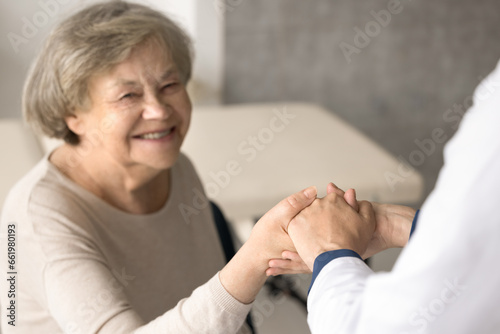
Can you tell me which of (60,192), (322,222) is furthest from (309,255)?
(60,192)

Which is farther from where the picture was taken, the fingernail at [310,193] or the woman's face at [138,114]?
the woman's face at [138,114]

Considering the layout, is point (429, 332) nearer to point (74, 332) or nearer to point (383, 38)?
point (74, 332)

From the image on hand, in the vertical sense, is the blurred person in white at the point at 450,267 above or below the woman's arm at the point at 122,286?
above

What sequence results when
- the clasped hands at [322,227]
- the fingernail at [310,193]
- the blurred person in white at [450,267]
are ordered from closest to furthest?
the blurred person in white at [450,267] < the clasped hands at [322,227] < the fingernail at [310,193]

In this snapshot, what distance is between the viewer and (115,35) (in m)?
1.20

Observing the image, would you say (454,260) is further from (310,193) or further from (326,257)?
(310,193)

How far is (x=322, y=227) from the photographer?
88 cm

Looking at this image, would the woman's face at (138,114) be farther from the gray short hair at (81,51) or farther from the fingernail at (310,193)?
the fingernail at (310,193)

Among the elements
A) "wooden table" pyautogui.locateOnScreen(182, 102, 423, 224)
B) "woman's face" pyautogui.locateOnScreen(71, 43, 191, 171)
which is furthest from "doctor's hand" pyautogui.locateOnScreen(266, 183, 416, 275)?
"wooden table" pyautogui.locateOnScreen(182, 102, 423, 224)

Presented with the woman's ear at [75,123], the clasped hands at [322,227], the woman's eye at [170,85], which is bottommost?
the clasped hands at [322,227]

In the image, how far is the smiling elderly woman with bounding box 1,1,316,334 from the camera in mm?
1093

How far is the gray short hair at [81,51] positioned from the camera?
1.20m

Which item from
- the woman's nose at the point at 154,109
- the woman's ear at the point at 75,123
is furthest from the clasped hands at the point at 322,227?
the woman's ear at the point at 75,123

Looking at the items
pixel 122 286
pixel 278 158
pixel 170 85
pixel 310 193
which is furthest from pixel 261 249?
pixel 278 158
